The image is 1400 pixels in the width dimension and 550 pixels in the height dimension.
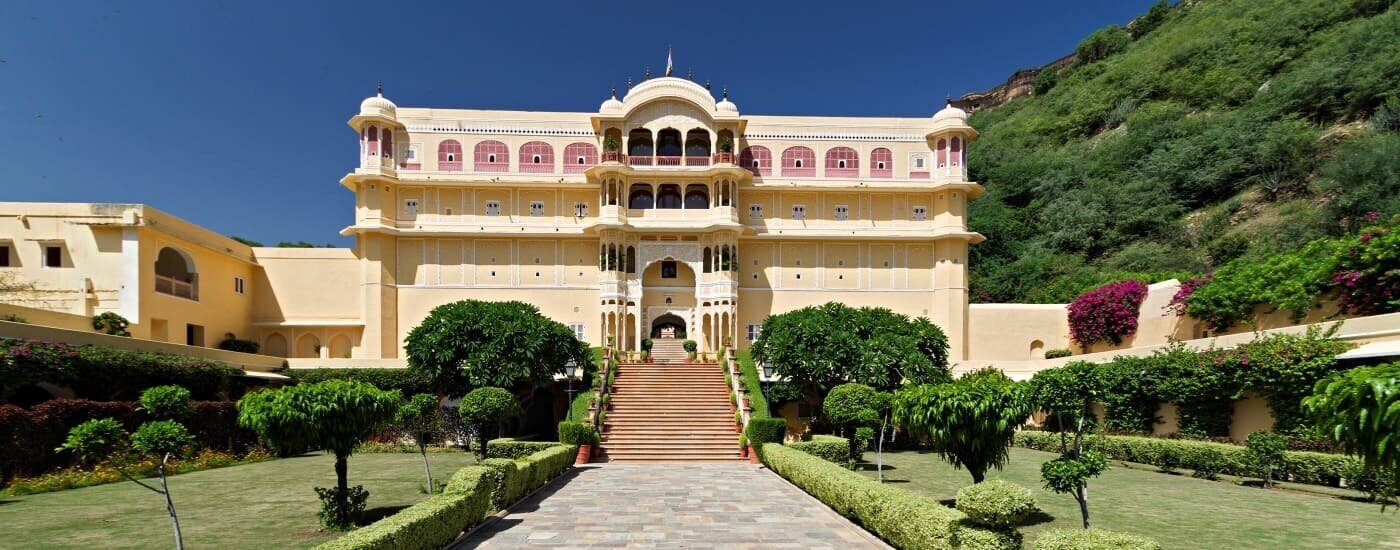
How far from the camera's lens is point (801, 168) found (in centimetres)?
3450

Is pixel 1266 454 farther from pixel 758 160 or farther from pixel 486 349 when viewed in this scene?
pixel 758 160

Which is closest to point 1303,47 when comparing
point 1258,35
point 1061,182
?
point 1258,35

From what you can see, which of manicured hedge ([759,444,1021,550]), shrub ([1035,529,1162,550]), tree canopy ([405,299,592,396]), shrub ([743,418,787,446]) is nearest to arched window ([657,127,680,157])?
tree canopy ([405,299,592,396])

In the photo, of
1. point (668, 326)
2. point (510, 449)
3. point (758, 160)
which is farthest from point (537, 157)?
point (510, 449)

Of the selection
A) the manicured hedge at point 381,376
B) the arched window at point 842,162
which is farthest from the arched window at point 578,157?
the manicured hedge at point 381,376

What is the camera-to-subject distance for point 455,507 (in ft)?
32.4

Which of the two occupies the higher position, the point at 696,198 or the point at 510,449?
the point at 696,198

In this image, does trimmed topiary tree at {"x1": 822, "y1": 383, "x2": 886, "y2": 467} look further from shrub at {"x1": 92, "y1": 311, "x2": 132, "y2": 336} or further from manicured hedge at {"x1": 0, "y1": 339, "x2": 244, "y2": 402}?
shrub at {"x1": 92, "y1": 311, "x2": 132, "y2": 336}

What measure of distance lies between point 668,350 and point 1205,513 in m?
22.3

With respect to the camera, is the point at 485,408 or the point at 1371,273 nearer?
the point at 1371,273

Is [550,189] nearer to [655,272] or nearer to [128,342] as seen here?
[655,272]

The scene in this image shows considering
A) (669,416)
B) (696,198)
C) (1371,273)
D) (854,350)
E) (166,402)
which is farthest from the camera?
(696,198)

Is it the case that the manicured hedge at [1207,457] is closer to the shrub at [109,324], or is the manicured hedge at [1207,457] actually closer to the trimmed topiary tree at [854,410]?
the trimmed topiary tree at [854,410]

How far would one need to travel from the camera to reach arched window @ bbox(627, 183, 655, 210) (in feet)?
109
